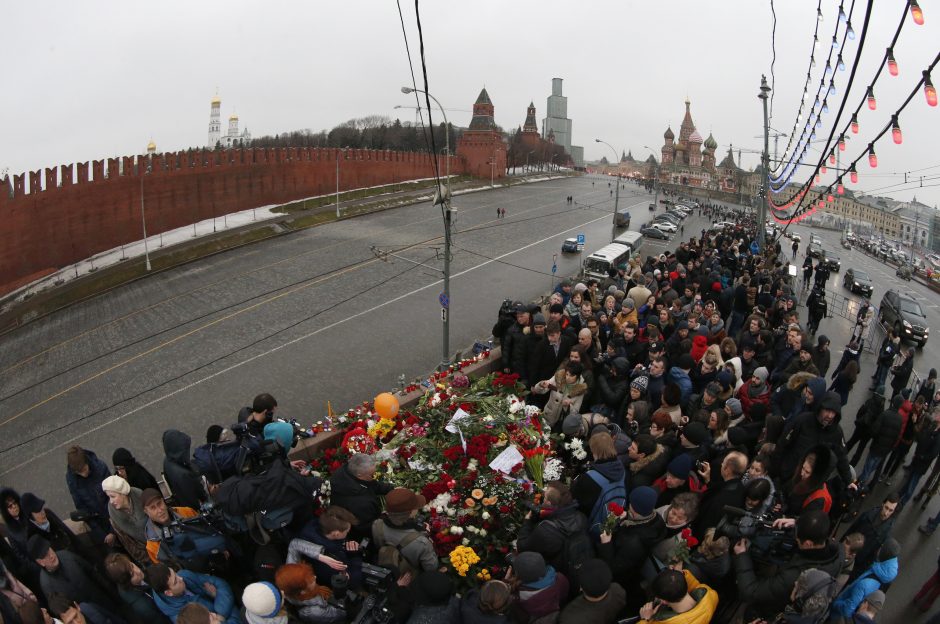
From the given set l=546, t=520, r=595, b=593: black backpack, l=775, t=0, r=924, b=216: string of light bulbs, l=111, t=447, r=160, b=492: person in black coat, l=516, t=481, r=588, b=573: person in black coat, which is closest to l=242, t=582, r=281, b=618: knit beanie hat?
l=516, t=481, r=588, b=573: person in black coat

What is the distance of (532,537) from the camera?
13.7 ft

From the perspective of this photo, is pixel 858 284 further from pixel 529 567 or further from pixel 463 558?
pixel 529 567

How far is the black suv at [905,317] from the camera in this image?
12.9m

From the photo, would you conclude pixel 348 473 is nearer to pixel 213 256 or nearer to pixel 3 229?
pixel 213 256

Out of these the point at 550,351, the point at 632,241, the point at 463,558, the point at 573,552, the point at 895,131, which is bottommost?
the point at 463,558

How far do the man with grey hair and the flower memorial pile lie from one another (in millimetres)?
745

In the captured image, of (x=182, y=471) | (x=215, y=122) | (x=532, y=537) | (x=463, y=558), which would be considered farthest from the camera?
(x=215, y=122)

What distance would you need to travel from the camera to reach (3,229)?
28.2 metres

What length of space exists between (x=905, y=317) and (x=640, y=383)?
36.9 feet

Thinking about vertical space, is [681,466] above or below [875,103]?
below

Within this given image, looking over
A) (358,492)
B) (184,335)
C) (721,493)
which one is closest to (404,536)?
(358,492)

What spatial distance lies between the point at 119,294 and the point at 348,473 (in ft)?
85.5

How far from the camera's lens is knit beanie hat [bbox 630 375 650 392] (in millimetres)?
6535

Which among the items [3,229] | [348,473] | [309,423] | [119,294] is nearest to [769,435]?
[348,473]
